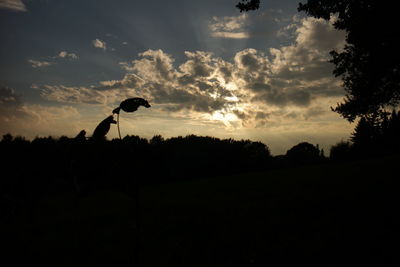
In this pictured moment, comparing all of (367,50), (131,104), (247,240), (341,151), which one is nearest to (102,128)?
(131,104)

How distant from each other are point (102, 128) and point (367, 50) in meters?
15.5

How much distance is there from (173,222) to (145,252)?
3.15 metres

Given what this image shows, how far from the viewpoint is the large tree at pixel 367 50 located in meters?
11.0

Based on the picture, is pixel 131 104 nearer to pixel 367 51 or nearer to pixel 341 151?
pixel 367 51

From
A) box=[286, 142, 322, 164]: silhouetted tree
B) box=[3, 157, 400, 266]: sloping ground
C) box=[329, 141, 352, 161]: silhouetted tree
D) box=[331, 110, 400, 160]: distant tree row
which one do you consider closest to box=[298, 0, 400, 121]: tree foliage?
box=[3, 157, 400, 266]: sloping ground

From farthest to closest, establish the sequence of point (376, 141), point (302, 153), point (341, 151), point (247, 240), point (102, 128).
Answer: point (302, 153)
point (341, 151)
point (376, 141)
point (247, 240)
point (102, 128)

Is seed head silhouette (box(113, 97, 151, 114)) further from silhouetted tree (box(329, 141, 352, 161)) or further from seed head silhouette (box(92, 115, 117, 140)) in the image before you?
silhouetted tree (box(329, 141, 352, 161))

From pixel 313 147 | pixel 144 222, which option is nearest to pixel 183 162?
pixel 313 147

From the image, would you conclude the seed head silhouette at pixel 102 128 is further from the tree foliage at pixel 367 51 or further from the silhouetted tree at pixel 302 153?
the silhouetted tree at pixel 302 153

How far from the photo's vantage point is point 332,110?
A: 1812cm

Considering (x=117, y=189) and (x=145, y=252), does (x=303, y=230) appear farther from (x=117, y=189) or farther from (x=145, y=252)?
(x=117, y=189)

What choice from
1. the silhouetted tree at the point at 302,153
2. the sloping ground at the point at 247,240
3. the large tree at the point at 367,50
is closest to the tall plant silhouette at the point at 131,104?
the sloping ground at the point at 247,240

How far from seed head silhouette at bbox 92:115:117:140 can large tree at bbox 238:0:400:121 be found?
34.0ft

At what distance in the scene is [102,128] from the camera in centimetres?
Answer: 205
